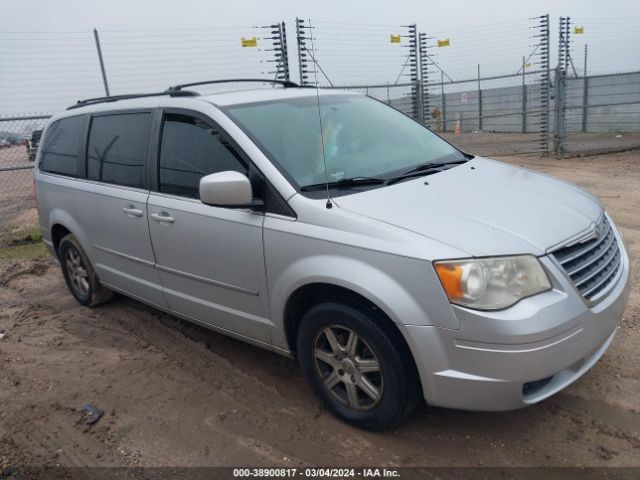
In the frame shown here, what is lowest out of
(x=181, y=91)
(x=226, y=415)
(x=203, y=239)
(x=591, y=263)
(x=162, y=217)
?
(x=226, y=415)

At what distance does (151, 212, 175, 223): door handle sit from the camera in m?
3.72

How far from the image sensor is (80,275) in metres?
5.27

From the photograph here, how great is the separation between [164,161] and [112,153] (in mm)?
767

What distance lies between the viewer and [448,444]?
2904mm

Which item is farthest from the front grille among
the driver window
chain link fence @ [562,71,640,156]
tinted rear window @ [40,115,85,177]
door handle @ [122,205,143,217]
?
chain link fence @ [562,71,640,156]

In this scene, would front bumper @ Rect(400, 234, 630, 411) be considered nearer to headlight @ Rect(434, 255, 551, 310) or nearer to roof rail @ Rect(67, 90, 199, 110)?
headlight @ Rect(434, 255, 551, 310)

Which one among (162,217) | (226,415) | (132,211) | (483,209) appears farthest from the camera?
(132,211)

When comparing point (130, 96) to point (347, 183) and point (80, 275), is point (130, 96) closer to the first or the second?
point (80, 275)

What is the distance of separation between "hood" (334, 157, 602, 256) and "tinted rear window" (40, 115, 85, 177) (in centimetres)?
298

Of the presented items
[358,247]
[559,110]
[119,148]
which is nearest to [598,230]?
[358,247]

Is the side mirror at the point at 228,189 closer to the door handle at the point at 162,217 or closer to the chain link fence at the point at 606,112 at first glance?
the door handle at the point at 162,217

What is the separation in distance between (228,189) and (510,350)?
65.0 inches

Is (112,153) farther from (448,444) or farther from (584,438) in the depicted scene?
(584,438)

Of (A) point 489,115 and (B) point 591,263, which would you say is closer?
(B) point 591,263
